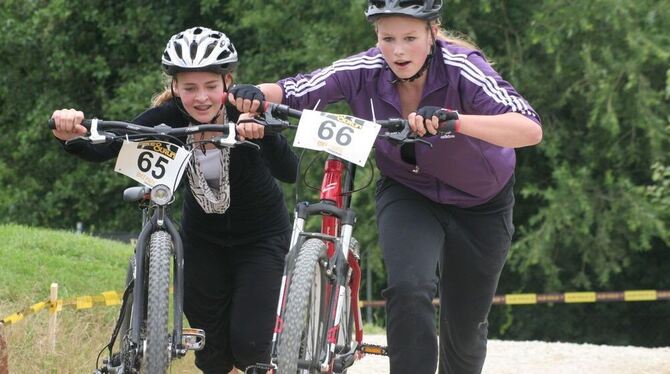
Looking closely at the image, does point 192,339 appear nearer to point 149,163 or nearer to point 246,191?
point 149,163

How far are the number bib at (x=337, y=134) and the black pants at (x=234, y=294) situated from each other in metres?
1.24

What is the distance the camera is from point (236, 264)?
20.6 feet

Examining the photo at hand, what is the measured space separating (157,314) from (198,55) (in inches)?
50.0

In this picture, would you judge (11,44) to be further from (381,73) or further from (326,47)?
(381,73)

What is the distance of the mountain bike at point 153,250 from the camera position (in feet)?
17.2

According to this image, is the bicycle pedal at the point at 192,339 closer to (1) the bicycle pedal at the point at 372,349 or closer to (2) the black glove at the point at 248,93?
(1) the bicycle pedal at the point at 372,349

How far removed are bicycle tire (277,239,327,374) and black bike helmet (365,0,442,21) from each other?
973mm

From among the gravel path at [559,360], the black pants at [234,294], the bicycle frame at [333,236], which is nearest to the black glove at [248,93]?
the bicycle frame at [333,236]

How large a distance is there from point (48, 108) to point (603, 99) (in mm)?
10736

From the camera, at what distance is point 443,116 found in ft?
16.0

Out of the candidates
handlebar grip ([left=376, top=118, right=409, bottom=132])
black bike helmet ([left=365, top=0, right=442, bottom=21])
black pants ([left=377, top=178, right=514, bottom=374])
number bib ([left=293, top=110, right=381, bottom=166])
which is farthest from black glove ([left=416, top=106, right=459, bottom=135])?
black pants ([left=377, top=178, right=514, bottom=374])

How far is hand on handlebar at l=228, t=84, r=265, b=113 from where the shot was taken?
5207 millimetres

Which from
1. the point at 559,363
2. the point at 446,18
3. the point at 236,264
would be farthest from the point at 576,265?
the point at 236,264

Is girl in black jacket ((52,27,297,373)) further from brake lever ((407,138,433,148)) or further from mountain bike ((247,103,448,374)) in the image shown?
brake lever ((407,138,433,148))
